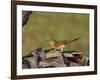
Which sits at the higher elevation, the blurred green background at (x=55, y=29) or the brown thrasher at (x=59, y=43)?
the blurred green background at (x=55, y=29)

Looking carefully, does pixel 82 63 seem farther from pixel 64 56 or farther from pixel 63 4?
pixel 63 4

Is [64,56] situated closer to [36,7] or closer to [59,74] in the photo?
[59,74]

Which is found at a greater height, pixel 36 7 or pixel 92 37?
pixel 36 7

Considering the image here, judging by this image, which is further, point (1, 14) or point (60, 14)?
point (60, 14)

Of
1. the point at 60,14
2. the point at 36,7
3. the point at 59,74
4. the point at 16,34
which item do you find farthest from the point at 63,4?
the point at 59,74

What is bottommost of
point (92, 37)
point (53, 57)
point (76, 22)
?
point (53, 57)

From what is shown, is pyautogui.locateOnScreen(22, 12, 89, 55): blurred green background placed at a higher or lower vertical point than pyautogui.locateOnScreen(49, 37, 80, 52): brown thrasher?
higher

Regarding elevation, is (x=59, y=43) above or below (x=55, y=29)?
below
